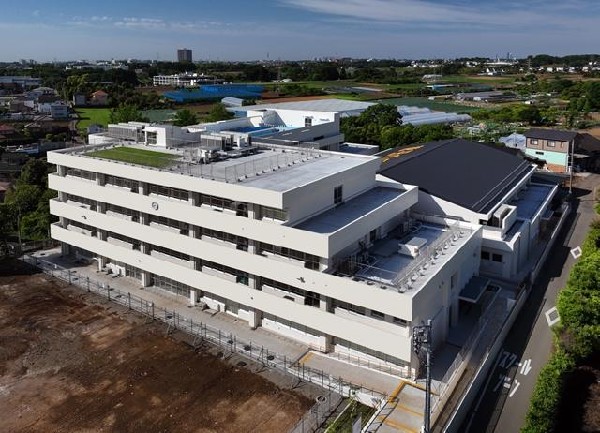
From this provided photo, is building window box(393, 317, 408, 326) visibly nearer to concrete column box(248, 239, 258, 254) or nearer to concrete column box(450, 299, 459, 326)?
concrete column box(450, 299, 459, 326)

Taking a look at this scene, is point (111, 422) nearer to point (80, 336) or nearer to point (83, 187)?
point (80, 336)

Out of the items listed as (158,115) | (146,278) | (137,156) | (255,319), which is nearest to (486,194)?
(255,319)

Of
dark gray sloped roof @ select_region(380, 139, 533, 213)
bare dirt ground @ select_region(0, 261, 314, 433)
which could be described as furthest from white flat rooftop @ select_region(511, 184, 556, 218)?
bare dirt ground @ select_region(0, 261, 314, 433)

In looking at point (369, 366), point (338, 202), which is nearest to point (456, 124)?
point (338, 202)

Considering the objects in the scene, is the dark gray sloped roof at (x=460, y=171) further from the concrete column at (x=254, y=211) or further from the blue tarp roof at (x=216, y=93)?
the blue tarp roof at (x=216, y=93)

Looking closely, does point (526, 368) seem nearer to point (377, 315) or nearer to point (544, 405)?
point (544, 405)
